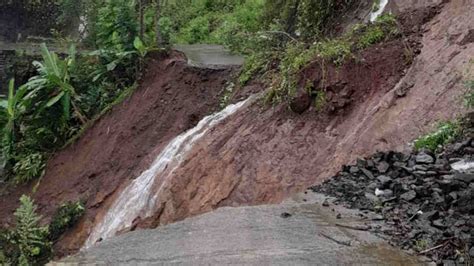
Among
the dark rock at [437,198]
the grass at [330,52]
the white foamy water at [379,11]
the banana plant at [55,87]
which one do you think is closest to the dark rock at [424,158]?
the dark rock at [437,198]

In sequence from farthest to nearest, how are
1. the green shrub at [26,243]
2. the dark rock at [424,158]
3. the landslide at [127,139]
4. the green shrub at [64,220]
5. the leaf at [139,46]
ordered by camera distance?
1. the leaf at [139,46]
2. the landslide at [127,139]
3. the green shrub at [64,220]
4. the green shrub at [26,243]
5. the dark rock at [424,158]

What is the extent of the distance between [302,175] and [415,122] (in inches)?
62.8

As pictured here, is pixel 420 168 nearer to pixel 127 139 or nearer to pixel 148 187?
pixel 148 187

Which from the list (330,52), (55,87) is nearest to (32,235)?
(55,87)

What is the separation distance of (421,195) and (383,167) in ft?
3.14

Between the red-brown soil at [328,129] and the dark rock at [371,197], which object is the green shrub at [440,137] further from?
the dark rock at [371,197]

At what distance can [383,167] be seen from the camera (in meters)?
6.67

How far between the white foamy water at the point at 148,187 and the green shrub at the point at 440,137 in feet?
13.7

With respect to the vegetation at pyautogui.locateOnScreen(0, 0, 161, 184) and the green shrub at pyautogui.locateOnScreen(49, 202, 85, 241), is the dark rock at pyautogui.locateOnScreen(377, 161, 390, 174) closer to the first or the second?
the green shrub at pyautogui.locateOnScreen(49, 202, 85, 241)

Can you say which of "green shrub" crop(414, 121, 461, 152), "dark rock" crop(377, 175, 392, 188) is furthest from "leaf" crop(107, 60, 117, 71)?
"dark rock" crop(377, 175, 392, 188)

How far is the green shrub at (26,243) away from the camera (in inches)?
415

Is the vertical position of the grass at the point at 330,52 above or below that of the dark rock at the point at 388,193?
above

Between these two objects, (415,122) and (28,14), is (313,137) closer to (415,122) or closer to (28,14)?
(415,122)

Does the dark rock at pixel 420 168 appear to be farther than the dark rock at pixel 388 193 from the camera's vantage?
Yes
